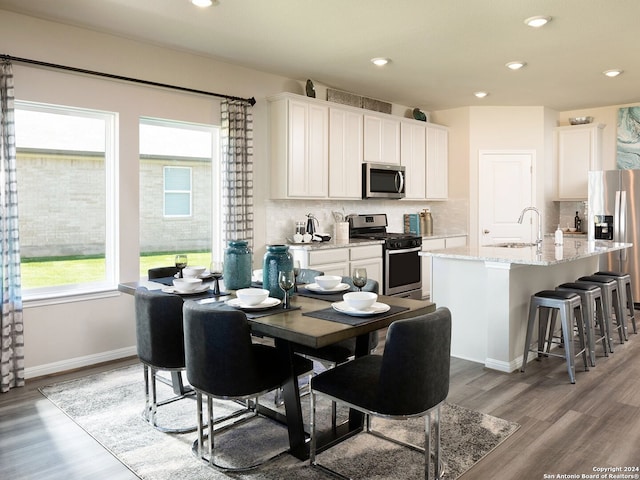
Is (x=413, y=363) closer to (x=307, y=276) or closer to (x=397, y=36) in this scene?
(x=307, y=276)

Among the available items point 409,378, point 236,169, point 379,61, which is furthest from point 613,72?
point 409,378

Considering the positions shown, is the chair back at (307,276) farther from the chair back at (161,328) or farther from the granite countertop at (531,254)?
the granite countertop at (531,254)

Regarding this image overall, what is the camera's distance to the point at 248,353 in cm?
226

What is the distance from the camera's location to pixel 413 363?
6.69 feet

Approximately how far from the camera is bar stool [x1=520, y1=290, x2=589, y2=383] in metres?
3.60

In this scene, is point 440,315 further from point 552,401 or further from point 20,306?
point 20,306

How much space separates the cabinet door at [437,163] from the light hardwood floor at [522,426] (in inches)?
136

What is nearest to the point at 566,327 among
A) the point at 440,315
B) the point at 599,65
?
the point at 440,315

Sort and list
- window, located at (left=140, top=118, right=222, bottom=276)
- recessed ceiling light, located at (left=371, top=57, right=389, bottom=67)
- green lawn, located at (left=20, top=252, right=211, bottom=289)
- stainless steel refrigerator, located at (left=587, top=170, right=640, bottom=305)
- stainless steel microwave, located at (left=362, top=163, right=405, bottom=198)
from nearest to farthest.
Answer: green lawn, located at (left=20, top=252, right=211, bottom=289), window, located at (left=140, top=118, right=222, bottom=276), recessed ceiling light, located at (left=371, top=57, right=389, bottom=67), stainless steel microwave, located at (left=362, top=163, right=405, bottom=198), stainless steel refrigerator, located at (left=587, top=170, right=640, bottom=305)

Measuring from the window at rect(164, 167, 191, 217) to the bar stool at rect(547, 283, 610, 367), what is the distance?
3.38 m

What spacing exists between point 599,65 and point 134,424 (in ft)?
17.0

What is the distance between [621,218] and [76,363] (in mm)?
6207

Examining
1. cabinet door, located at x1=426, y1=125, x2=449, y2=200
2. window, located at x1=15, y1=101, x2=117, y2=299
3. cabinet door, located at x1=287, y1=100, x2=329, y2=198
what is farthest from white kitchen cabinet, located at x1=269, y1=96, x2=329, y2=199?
cabinet door, located at x1=426, y1=125, x2=449, y2=200

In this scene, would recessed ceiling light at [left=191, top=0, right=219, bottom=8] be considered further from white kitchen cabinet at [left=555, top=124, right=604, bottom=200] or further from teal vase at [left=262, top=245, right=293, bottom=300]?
white kitchen cabinet at [left=555, top=124, right=604, bottom=200]
